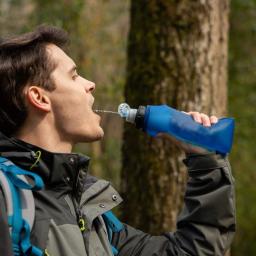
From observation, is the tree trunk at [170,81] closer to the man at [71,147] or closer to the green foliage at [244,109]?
the man at [71,147]

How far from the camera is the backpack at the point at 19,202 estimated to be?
2.03 metres

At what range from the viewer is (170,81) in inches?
149

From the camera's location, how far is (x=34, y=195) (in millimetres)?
2264

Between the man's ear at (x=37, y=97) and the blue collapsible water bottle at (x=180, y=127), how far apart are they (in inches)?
13.7

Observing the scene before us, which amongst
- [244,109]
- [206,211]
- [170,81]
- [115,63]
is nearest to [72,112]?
[206,211]

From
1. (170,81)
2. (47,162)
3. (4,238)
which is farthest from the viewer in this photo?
(170,81)

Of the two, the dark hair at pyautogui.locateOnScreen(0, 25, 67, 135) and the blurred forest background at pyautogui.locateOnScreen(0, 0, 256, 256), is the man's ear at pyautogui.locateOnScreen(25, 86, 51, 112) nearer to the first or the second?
the dark hair at pyautogui.locateOnScreen(0, 25, 67, 135)

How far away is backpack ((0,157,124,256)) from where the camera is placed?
203 centimetres

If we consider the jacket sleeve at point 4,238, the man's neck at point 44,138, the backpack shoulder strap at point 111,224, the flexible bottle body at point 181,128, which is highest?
the flexible bottle body at point 181,128

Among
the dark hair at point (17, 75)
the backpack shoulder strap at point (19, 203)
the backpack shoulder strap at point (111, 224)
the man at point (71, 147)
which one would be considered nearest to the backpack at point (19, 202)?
the backpack shoulder strap at point (19, 203)

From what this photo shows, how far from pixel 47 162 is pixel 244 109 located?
22.1 feet

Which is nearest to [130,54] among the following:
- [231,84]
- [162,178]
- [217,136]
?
[162,178]

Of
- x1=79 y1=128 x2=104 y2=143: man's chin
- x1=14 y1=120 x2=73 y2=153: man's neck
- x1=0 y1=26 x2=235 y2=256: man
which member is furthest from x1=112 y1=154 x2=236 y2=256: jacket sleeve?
x1=14 y1=120 x2=73 y2=153: man's neck

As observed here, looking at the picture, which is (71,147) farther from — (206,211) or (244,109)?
(244,109)
